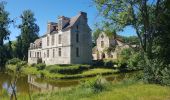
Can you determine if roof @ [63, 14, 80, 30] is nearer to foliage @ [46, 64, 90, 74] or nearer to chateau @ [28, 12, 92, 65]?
chateau @ [28, 12, 92, 65]

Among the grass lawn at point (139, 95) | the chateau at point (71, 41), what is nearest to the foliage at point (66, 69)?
the chateau at point (71, 41)

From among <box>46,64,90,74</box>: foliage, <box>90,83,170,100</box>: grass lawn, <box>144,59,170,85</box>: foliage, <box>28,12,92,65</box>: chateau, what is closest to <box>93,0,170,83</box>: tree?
<box>144,59,170,85</box>: foliage

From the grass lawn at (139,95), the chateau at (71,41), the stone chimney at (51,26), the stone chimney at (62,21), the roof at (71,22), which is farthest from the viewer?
the stone chimney at (51,26)

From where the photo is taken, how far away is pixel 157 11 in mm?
21078

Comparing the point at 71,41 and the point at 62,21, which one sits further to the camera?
the point at 62,21

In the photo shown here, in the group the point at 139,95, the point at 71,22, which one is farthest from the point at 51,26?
the point at 139,95

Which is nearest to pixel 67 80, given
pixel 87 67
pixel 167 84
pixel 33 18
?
pixel 87 67

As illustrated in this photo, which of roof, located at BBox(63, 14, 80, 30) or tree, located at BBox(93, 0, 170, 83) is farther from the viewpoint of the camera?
roof, located at BBox(63, 14, 80, 30)

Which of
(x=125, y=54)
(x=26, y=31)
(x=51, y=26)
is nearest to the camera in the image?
(x=125, y=54)

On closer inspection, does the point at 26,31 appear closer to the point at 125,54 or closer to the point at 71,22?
the point at 71,22

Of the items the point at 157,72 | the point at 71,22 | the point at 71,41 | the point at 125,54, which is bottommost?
the point at 157,72

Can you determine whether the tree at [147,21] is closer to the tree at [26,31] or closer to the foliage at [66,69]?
the foliage at [66,69]

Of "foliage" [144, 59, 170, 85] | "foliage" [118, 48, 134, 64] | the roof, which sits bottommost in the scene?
"foliage" [144, 59, 170, 85]

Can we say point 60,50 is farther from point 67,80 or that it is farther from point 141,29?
point 141,29
